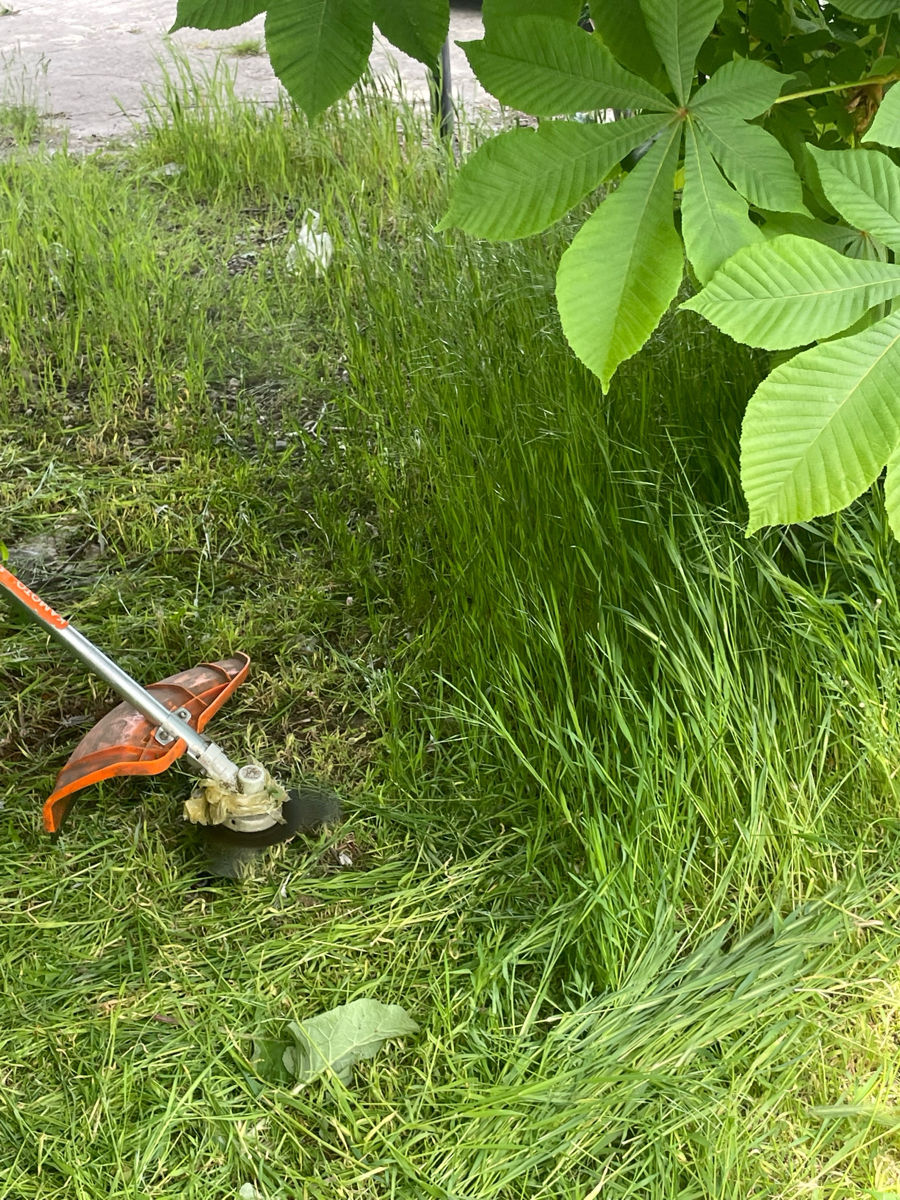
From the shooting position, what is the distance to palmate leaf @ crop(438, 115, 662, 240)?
888 mm

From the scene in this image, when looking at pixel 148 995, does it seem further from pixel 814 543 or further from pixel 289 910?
pixel 814 543

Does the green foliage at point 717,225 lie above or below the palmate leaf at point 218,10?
below

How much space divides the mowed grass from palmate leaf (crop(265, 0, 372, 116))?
779 mm

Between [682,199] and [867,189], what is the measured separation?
0.15 meters

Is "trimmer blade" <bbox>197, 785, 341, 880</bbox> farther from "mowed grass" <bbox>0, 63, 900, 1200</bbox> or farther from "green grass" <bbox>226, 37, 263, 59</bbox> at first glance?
"green grass" <bbox>226, 37, 263, 59</bbox>

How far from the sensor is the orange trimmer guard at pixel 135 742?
1.61 meters

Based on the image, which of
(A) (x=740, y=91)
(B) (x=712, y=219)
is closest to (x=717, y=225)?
(B) (x=712, y=219)

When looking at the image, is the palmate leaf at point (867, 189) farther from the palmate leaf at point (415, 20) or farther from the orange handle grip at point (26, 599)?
the orange handle grip at point (26, 599)

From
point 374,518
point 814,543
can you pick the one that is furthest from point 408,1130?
point 374,518

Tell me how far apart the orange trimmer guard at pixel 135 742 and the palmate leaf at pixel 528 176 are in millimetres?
999

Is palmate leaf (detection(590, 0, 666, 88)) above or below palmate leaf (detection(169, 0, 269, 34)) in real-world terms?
below

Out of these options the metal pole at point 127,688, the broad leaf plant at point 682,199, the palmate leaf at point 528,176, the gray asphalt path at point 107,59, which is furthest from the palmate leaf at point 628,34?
the gray asphalt path at point 107,59

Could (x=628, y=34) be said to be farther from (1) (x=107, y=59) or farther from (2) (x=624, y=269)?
(1) (x=107, y=59)

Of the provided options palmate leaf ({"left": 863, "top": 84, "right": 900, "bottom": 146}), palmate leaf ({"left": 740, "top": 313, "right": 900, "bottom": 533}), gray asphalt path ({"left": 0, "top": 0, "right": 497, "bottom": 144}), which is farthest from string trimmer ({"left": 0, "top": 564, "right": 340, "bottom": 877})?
gray asphalt path ({"left": 0, "top": 0, "right": 497, "bottom": 144})
